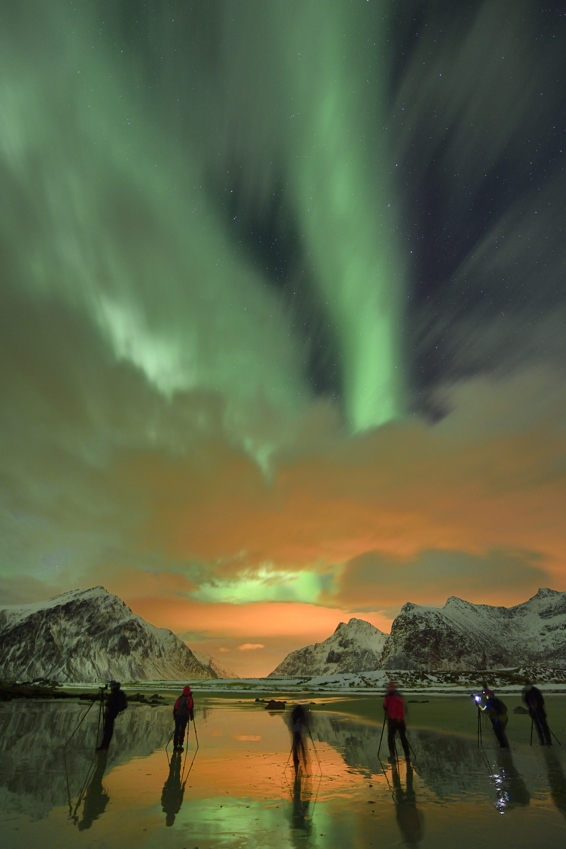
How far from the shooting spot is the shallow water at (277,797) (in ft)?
26.9

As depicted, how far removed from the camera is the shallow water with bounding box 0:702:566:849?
26.9 ft

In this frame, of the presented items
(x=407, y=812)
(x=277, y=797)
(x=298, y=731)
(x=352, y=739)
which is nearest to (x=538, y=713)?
(x=352, y=739)

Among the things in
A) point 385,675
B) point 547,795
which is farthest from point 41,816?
point 385,675

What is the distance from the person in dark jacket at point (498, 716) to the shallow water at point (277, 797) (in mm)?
462

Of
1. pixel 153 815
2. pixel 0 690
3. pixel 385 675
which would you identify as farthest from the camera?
pixel 385 675

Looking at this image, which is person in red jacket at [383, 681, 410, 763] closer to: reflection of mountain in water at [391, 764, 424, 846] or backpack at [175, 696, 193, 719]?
reflection of mountain in water at [391, 764, 424, 846]

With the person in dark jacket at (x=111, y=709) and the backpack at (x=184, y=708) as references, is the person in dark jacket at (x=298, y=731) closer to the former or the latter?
the backpack at (x=184, y=708)

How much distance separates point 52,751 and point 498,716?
1701 cm

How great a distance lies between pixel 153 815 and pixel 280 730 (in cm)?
1908

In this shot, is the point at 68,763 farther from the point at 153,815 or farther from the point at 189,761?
the point at 153,815

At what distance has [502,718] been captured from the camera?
17.8 m

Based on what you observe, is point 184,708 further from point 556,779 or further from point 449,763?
point 556,779

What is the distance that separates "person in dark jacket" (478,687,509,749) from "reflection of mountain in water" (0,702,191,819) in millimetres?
13050

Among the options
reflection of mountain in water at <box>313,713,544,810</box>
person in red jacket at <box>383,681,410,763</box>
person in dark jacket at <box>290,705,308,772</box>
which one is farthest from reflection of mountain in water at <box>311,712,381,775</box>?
person in dark jacket at <box>290,705,308,772</box>
